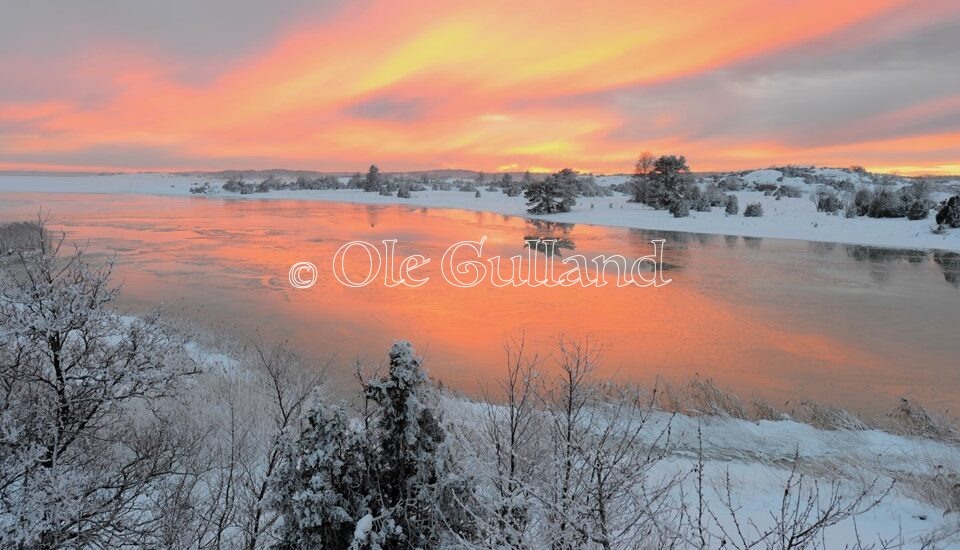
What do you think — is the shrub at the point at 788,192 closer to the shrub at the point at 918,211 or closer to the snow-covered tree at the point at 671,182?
the snow-covered tree at the point at 671,182

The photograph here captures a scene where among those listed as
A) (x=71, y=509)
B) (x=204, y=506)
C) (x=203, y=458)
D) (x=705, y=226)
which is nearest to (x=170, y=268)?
(x=203, y=458)

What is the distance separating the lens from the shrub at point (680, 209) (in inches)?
1603

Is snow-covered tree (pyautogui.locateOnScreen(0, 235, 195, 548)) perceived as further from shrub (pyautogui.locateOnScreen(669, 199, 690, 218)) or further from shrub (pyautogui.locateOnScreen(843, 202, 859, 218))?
shrub (pyautogui.locateOnScreen(843, 202, 859, 218))

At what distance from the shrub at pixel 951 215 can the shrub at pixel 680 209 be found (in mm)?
14212

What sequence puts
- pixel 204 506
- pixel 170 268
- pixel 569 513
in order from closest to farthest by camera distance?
1. pixel 569 513
2. pixel 204 506
3. pixel 170 268

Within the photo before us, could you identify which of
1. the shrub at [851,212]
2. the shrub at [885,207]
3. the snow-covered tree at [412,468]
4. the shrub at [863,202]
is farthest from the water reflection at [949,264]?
the snow-covered tree at [412,468]

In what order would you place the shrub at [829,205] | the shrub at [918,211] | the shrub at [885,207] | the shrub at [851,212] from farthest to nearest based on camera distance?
the shrub at [829,205], the shrub at [851,212], the shrub at [885,207], the shrub at [918,211]

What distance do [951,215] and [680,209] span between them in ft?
49.5

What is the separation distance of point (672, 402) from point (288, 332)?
8.82 meters

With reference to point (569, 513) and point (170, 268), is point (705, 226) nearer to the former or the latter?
point (170, 268)

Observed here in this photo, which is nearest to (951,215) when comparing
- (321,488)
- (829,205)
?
(829,205)

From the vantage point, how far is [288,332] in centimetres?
1366

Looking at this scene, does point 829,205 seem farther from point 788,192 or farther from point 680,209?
point 788,192

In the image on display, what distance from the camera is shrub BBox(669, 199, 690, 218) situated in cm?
4072
